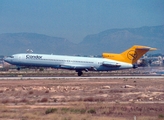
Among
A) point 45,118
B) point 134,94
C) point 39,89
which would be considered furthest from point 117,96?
point 45,118

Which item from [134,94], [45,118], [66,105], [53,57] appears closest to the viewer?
[45,118]

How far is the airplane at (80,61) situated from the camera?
83.7 meters

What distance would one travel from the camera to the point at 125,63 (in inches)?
3410

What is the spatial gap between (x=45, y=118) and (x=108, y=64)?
193ft

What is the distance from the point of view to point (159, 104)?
3525 cm

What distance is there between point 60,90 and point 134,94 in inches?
378

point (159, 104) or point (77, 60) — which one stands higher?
point (77, 60)

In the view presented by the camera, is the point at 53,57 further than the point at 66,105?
Yes

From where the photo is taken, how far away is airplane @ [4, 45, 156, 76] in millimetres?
83688

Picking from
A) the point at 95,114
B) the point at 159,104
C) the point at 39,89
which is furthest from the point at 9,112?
the point at 39,89

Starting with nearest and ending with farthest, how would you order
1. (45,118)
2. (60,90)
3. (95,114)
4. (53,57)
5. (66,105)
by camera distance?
(45,118) → (95,114) → (66,105) → (60,90) → (53,57)

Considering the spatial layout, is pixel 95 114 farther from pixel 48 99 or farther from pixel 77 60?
pixel 77 60

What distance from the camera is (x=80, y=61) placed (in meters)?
85.8

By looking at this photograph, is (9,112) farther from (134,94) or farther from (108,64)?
(108,64)
